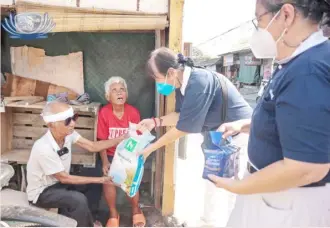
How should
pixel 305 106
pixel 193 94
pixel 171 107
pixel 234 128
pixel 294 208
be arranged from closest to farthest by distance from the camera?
pixel 305 106
pixel 294 208
pixel 234 128
pixel 193 94
pixel 171 107

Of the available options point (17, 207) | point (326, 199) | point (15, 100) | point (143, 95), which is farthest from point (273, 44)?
point (15, 100)

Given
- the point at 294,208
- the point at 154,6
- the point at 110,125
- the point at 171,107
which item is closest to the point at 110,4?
the point at 154,6

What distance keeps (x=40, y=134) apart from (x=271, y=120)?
3.22 metres

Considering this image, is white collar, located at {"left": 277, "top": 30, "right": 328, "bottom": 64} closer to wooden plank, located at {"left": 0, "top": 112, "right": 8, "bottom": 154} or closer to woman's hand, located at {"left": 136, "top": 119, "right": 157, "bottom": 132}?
woman's hand, located at {"left": 136, "top": 119, "right": 157, "bottom": 132}

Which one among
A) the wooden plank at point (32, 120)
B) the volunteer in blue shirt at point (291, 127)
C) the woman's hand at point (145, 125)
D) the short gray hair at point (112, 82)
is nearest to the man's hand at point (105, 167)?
the wooden plank at point (32, 120)

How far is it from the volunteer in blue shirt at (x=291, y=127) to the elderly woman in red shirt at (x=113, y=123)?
7.28 ft

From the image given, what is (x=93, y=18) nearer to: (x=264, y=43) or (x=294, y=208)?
(x=264, y=43)

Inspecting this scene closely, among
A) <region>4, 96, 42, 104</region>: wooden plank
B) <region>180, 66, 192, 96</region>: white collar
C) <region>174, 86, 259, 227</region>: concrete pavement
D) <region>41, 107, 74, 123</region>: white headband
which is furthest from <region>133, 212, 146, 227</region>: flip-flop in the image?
<region>4, 96, 42, 104</region>: wooden plank

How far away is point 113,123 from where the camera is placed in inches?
147

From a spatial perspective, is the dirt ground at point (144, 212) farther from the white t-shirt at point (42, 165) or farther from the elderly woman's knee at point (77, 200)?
the white t-shirt at point (42, 165)

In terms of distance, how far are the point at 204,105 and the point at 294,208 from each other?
133 cm

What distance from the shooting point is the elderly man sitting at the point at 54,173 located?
3035 mm

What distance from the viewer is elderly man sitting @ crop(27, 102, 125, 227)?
304 cm

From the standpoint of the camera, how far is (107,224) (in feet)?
11.9
